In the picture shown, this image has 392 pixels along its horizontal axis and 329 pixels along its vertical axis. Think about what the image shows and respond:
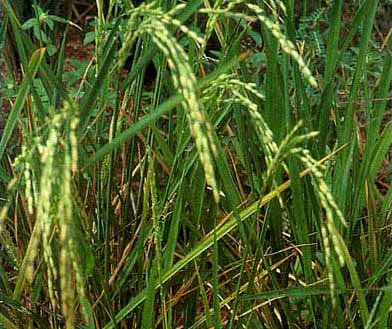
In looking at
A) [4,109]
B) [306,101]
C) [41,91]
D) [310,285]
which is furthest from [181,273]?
[4,109]

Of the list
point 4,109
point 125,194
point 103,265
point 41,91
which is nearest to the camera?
point 103,265

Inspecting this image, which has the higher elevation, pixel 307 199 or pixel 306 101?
pixel 306 101

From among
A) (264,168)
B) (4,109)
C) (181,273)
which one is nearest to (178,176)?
(181,273)

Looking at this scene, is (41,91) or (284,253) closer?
(284,253)

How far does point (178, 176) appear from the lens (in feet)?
3.87

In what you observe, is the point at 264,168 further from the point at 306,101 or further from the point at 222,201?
the point at 306,101

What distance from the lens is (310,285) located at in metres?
1.16

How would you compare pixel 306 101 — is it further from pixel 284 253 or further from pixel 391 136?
pixel 284 253

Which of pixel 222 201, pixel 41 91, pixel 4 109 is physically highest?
pixel 41 91

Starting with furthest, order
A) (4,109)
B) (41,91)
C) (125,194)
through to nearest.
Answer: (4,109), (41,91), (125,194)

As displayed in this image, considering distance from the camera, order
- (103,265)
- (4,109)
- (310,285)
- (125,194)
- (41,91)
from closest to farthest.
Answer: (310,285)
(103,265)
(125,194)
(41,91)
(4,109)

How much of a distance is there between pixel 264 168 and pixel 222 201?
98mm

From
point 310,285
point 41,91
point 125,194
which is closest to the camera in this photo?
point 310,285

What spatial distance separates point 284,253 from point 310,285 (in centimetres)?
15
